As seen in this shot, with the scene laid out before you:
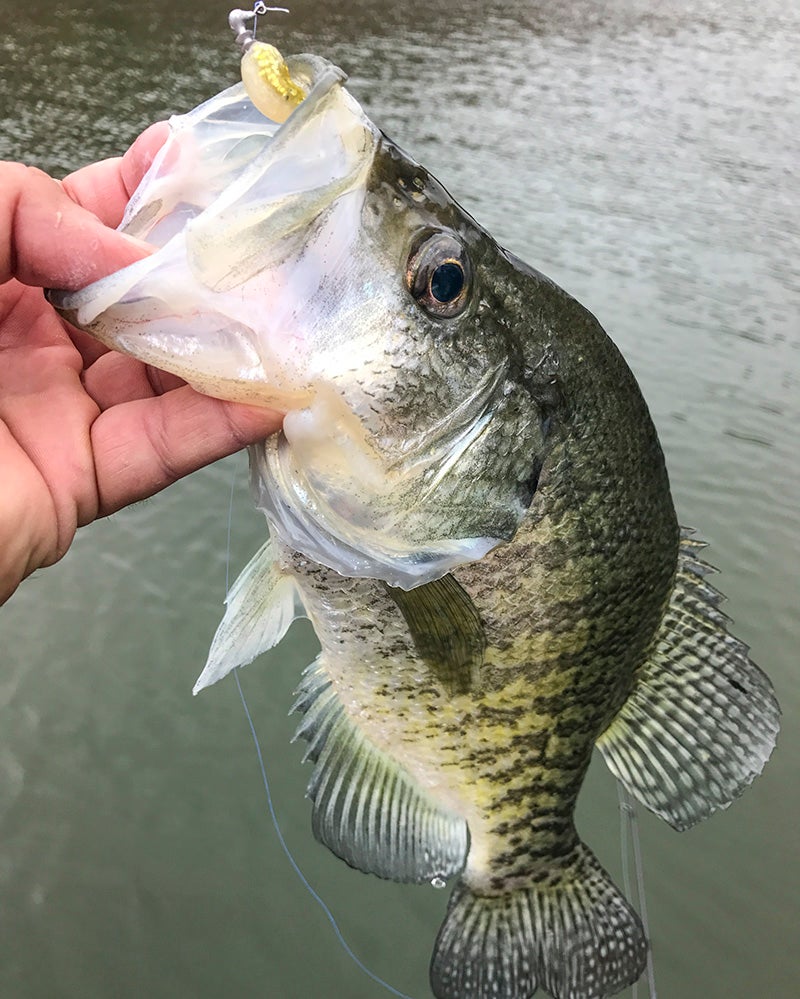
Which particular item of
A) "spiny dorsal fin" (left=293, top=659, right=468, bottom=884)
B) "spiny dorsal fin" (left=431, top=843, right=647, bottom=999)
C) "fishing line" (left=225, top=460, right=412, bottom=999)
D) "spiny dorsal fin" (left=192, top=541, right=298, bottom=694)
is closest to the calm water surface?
"fishing line" (left=225, top=460, right=412, bottom=999)

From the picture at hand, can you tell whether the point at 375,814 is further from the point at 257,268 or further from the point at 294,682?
the point at 294,682

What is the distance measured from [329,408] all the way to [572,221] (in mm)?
7972

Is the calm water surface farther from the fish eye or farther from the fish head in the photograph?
the fish eye

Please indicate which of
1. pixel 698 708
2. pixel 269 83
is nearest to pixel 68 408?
pixel 269 83

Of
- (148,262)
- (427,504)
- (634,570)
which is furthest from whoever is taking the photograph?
(634,570)

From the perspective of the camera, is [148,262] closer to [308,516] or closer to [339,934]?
[308,516]

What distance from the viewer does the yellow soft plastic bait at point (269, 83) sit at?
43.8 inches

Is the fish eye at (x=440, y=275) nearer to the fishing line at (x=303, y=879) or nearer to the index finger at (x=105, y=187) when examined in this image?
the index finger at (x=105, y=187)

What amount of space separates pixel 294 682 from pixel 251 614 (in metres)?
2.57

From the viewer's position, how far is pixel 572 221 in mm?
8359

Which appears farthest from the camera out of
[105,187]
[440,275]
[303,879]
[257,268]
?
[303,879]

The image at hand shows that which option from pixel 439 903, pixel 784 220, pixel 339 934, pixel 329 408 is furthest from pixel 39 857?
pixel 784 220

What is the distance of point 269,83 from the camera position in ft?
3.66

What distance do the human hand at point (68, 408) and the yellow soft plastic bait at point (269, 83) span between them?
0.92 ft
